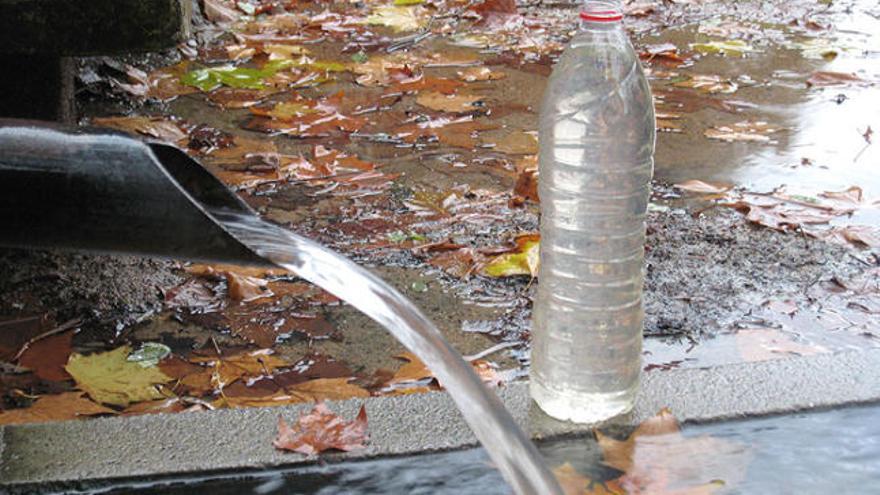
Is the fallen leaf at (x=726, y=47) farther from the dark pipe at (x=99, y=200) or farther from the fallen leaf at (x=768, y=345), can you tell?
the dark pipe at (x=99, y=200)

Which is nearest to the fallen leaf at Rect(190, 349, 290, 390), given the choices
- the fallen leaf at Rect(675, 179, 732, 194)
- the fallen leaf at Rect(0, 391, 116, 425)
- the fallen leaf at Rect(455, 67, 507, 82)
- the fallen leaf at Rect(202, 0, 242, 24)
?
the fallen leaf at Rect(0, 391, 116, 425)

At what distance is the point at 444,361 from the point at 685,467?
1.86 feet

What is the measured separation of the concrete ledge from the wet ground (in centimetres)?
40

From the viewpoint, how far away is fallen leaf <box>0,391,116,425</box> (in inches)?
103

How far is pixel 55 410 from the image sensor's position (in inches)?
105

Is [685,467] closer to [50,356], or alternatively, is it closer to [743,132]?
[50,356]

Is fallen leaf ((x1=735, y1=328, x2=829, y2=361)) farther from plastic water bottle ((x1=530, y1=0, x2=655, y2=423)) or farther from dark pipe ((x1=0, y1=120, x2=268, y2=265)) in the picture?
dark pipe ((x1=0, y1=120, x2=268, y2=265))

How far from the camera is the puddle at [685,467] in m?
2.15

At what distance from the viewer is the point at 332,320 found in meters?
3.15

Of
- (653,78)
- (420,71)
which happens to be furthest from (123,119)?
(653,78)

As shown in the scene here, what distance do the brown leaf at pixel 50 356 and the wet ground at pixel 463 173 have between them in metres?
0.04

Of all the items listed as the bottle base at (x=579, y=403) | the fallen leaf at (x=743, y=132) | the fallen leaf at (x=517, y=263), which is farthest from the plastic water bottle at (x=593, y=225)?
the fallen leaf at (x=743, y=132)

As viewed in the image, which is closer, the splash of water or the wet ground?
the splash of water

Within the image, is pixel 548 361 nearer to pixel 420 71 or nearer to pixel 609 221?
pixel 609 221
